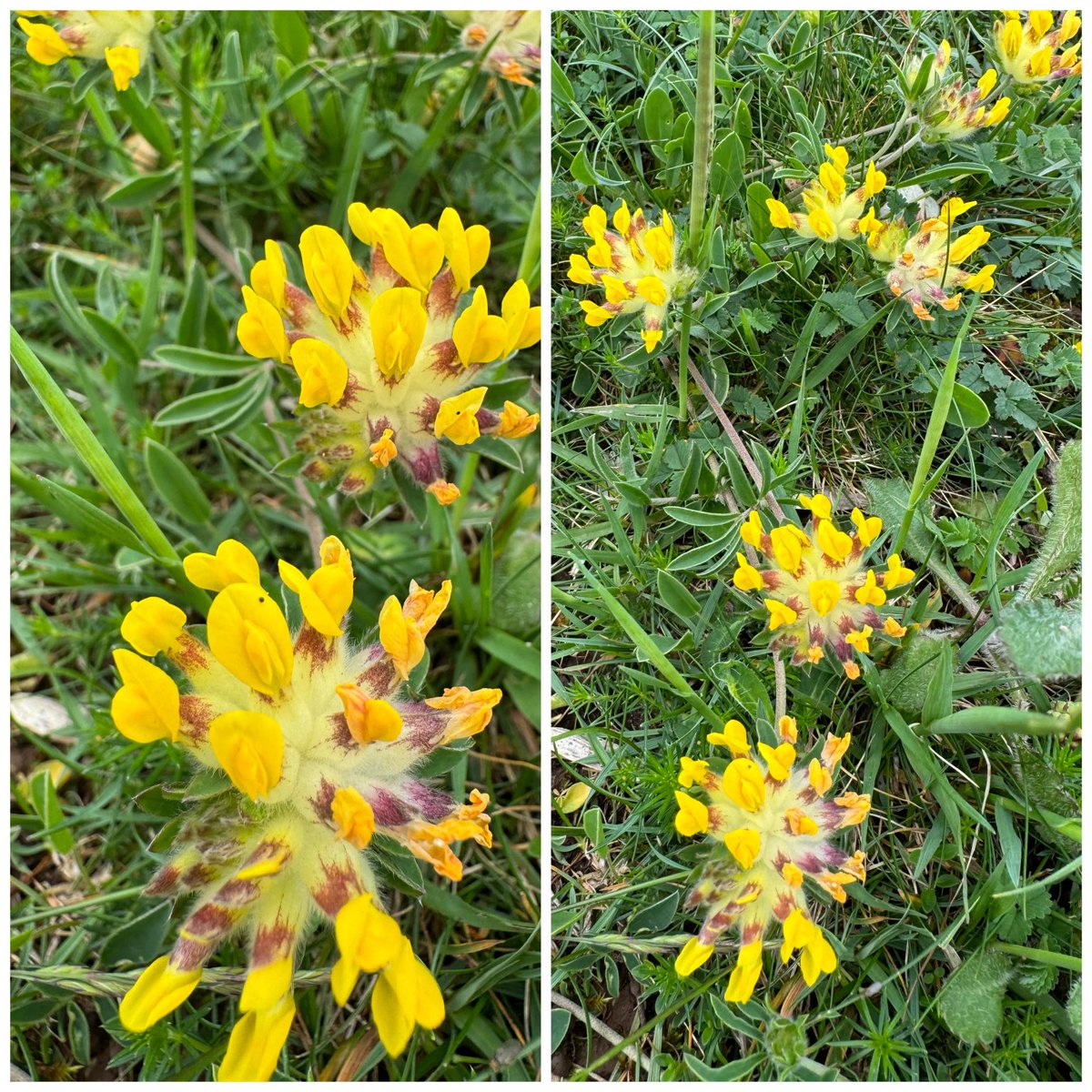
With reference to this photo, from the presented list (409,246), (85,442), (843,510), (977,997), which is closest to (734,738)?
(843,510)

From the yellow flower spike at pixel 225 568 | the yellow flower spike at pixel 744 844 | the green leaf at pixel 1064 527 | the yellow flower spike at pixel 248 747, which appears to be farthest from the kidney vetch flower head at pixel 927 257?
the yellow flower spike at pixel 248 747

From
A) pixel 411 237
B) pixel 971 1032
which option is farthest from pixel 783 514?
pixel 971 1032

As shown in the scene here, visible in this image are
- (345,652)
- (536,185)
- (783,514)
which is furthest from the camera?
(536,185)

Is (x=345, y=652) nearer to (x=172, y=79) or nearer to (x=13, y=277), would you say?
(x=172, y=79)

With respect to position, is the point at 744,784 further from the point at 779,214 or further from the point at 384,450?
the point at 779,214

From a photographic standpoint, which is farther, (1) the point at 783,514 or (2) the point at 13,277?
(2) the point at 13,277

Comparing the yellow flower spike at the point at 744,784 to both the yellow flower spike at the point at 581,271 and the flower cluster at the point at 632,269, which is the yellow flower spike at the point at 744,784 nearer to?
the flower cluster at the point at 632,269
